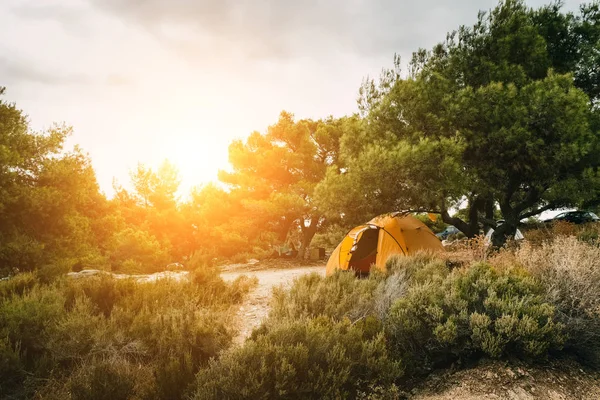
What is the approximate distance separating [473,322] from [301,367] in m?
2.17

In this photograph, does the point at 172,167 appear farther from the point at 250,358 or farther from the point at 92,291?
the point at 250,358

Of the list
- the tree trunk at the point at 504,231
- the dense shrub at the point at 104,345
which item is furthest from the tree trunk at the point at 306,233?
the dense shrub at the point at 104,345

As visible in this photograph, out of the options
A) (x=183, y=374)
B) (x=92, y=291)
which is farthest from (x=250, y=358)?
(x=92, y=291)

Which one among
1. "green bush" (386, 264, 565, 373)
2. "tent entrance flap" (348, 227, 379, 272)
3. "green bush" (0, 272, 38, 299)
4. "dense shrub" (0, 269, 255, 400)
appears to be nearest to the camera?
"dense shrub" (0, 269, 255, 400)

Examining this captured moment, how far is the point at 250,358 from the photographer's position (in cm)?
374

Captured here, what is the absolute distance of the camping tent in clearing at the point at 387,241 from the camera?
10.3 meters

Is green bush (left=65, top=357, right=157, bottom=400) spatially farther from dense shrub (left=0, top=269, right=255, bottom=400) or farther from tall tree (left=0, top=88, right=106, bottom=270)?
tall tree (left=0, top=88, right=106, bottom=270)

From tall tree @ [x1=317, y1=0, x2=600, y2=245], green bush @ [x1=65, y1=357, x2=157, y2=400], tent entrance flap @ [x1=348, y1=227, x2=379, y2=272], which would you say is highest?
tall tree @ [x1=317, y1=0, x2=600, y2=245]

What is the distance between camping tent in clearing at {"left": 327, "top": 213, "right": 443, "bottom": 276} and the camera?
33.7 ft

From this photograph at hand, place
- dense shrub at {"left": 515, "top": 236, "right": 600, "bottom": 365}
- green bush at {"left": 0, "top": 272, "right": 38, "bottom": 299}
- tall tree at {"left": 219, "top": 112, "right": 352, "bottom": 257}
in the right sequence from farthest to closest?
tall tree at {"left": 219, "top": 112, "right": 352, "bottom": 257} < green bush at {"left": 0, "top": 272, "right": 38, "bottom": 299} < dense shrub at {"left": 515, "top": 236, "right": 600, "bottom": 365}

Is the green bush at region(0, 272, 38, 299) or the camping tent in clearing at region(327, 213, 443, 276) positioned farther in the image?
the camping tent in clearing at region(327, 213, 443, 276)

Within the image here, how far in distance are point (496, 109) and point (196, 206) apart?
61.0 feet

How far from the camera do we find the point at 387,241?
34.0 ft

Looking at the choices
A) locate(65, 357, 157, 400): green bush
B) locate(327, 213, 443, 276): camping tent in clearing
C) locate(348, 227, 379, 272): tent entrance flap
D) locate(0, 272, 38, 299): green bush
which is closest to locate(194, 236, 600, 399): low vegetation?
locate(65, 357, 157, 400): green bush
